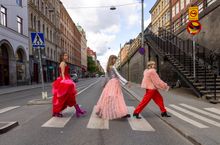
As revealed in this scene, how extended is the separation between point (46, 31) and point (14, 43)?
55.9ft

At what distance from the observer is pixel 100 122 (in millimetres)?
6598

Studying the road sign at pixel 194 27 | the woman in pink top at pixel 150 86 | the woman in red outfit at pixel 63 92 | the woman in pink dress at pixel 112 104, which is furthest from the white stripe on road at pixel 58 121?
the road sign at pixel 194 27

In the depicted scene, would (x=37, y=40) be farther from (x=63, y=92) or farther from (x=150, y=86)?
(x=150, y=86)

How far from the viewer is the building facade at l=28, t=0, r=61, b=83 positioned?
38156mm

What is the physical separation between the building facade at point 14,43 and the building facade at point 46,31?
9.05 ft

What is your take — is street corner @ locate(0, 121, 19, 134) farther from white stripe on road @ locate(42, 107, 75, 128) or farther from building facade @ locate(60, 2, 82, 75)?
building facade @ locate(60, 2, 82, 75)

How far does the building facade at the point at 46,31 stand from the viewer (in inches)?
1502

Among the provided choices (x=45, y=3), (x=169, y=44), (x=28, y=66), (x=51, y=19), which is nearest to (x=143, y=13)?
(x=169, y=44)

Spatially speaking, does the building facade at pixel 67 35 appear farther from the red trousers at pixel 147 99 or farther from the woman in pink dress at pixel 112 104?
the red trousers at pixel 147 99

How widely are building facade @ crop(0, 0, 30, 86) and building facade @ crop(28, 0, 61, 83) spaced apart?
2758 mm

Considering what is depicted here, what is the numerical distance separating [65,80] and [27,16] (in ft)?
102

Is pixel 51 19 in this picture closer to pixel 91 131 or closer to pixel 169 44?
pixel 169 44

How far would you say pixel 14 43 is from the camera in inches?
1191

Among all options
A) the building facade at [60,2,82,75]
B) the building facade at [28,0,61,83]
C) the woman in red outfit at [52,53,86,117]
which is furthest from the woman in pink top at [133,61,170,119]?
the building facade at [60,2,82,75]
